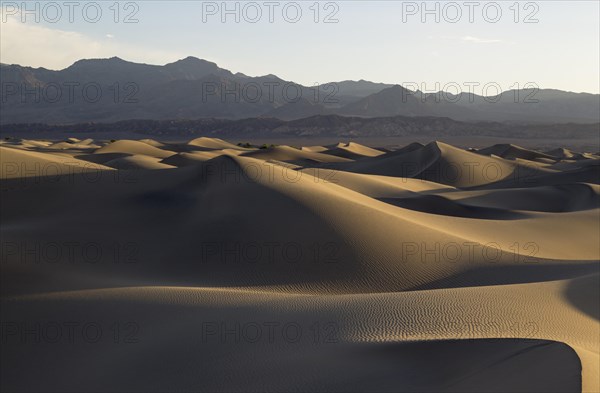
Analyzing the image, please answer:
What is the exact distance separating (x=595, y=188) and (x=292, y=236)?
707 inches

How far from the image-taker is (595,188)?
2581 cm

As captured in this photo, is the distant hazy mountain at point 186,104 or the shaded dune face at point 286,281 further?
the distant hazy mountain at point 186,104

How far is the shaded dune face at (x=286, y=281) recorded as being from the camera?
5.67 meters

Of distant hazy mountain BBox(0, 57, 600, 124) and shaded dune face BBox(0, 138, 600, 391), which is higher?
distant hazy mountain BBox(0, 57, 600, 124)

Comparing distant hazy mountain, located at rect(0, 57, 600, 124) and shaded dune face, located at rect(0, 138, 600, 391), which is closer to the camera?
shaded dune face, located at rect(0, 138, 600, 391)

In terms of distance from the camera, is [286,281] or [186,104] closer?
[286,281]

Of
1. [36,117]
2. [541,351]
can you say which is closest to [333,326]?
[541,351]

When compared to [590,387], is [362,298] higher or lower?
lower

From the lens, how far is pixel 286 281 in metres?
11.2

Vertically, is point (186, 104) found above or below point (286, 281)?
above

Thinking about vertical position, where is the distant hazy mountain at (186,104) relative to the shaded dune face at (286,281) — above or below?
above

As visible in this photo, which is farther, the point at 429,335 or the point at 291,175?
the point at 291,175

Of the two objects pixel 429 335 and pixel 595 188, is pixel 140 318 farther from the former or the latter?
pixel 595 188

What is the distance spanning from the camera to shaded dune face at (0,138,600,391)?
5.67 metres
